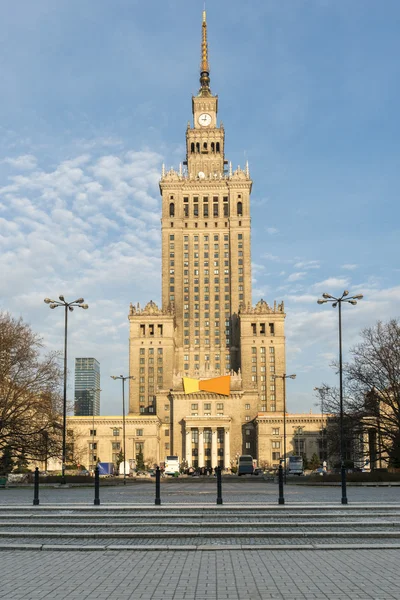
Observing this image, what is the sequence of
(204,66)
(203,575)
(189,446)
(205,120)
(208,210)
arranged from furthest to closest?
(204,66) → (205,120) → (208,210) → (189,446) → (203,575)

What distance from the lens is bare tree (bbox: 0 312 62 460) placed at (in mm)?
52500

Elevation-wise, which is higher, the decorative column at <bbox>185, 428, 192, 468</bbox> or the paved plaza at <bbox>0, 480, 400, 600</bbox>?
the paved plaza at <bbox>0, 480, 400, 600</bbox>

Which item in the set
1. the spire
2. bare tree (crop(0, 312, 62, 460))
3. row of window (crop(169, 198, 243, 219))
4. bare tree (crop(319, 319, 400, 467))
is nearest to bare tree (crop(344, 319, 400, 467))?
bare tree (crop(319, 319, 400, 467))

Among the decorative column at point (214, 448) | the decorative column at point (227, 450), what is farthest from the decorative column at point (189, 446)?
the decorative column at point (227, 450)

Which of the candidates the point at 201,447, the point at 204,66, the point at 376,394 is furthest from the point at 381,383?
the point at 204,66

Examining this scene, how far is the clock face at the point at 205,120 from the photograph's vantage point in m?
179

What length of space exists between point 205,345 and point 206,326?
4602 millimetres

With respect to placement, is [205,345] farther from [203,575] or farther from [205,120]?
[203,575]

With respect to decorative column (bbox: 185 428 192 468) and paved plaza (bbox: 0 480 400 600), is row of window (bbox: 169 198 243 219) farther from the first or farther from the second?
paved plaza (bbox: 0 480 400 600)

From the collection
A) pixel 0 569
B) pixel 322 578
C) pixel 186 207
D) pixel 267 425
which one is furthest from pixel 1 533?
pixel 186 207

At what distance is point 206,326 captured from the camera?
161 m

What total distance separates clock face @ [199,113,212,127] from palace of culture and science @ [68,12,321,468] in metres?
0.27

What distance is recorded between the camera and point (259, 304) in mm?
156750

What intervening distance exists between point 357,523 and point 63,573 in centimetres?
795
